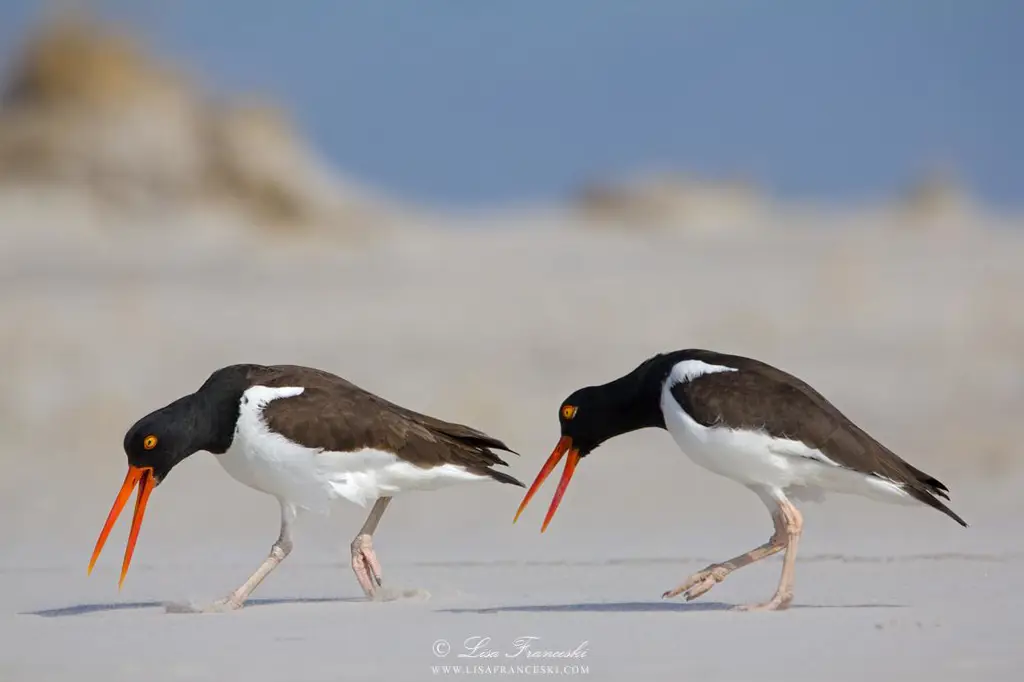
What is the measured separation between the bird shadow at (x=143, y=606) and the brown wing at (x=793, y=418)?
6.58 feet

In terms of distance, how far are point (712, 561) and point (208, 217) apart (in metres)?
15.5

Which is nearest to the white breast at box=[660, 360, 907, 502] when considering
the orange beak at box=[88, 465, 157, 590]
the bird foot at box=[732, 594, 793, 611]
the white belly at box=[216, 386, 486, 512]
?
the bird foot at box=[732, 594, 793, 611]

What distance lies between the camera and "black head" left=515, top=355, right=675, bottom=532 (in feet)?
29.8

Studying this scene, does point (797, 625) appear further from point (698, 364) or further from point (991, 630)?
point (698, 364)

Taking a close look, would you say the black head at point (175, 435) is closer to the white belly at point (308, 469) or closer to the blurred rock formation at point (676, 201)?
the white belly at point (308, 469)

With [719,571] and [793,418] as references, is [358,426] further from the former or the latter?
[793,418]

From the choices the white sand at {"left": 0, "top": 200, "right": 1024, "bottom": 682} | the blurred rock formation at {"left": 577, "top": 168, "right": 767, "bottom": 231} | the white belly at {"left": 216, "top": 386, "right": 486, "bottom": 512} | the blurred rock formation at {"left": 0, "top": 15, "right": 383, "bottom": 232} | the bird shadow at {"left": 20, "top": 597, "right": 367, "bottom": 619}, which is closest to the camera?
the white sand at {"left": 0, "top": 200, "right": 1024, "bottom": 682}

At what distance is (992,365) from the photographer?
17.0 m

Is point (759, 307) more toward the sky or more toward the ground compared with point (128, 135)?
more toward the ground

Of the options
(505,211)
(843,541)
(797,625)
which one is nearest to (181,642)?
(797,625)

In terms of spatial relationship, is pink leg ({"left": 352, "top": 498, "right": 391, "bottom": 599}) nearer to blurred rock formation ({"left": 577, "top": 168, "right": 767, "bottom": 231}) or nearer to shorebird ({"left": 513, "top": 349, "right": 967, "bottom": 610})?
shorebird ({"left": 513, "top": 349, "right": 967, "bottom": 610})

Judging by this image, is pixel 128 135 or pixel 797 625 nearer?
pixel 797 625

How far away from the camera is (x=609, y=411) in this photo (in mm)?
9305

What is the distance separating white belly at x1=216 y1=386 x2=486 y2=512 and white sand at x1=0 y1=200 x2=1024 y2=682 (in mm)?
530
